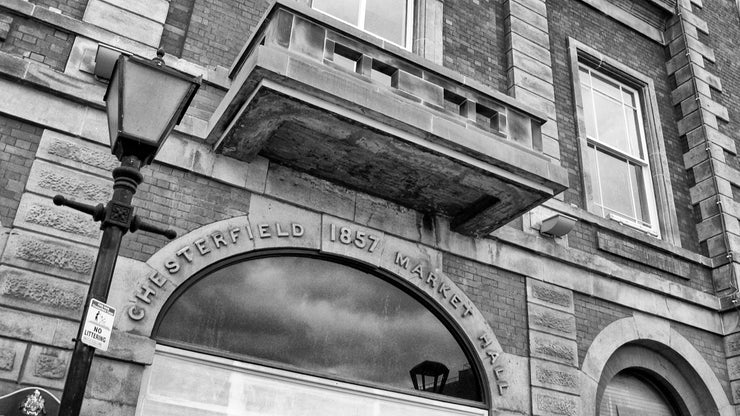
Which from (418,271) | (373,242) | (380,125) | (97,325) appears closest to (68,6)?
(380,125)

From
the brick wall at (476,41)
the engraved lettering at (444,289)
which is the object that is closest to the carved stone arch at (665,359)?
the engraved lettering at (444,289)

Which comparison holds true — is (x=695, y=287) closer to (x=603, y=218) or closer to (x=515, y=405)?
(x=603, y=218)

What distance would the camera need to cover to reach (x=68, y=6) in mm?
7125

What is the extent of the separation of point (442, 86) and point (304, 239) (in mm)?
2242

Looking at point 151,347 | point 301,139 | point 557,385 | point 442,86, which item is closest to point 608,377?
point 557,385

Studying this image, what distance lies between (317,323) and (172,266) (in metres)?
1.66

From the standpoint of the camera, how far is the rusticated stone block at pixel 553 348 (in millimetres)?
8180

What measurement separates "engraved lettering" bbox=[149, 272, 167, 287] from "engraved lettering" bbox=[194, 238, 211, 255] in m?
0.46

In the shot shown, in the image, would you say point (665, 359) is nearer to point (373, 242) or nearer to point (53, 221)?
point (373, 242)

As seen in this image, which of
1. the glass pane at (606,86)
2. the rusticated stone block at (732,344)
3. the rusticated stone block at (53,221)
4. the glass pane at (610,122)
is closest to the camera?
the rusticated stone block at (53,221)

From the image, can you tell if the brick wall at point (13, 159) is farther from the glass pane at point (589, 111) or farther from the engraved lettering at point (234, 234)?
the glass pane at point (589, 111)

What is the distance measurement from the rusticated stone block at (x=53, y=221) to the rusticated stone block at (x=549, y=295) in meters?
5.04

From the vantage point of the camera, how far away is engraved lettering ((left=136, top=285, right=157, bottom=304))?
6134 mm

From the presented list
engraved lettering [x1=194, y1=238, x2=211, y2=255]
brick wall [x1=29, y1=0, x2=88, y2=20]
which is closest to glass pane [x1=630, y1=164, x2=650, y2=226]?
engraved lettering [x1=194, y1=238, x2=211, y2=255]
